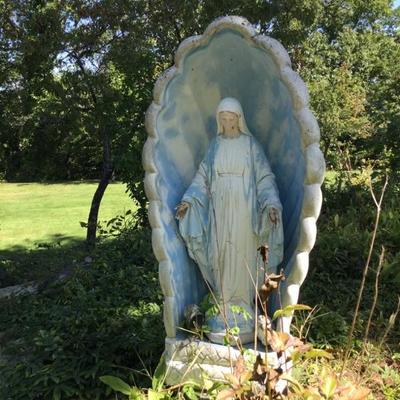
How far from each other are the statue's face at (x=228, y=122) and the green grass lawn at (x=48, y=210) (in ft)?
23.4

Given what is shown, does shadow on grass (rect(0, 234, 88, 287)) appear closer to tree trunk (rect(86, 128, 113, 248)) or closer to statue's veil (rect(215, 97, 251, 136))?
tree trunk (rect(86, 128, 113, 248))

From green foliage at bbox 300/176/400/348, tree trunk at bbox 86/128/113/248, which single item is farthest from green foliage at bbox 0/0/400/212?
green foliage at bbox 300/176/400/348

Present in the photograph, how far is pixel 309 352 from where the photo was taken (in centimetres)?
212

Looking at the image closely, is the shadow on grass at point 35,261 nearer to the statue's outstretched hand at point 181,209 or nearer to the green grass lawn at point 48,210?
the green grass lawn at point 48,210

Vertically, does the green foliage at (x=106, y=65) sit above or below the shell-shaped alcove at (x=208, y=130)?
above

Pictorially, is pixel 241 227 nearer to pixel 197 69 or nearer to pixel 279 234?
pixel 279 234

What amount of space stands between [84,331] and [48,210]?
11100mm

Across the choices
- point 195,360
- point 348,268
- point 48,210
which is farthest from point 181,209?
point 48,210

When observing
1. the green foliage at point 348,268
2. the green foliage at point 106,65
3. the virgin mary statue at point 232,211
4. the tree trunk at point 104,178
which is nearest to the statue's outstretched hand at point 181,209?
the virgin mary statue at point 232,211

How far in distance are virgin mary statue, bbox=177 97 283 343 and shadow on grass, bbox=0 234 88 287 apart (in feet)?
11.6

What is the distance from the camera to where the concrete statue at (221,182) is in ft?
10.0

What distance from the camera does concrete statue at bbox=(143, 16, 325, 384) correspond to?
10.0ft

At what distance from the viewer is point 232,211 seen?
10.3ft

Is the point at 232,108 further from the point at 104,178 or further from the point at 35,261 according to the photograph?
the point at 35,261
